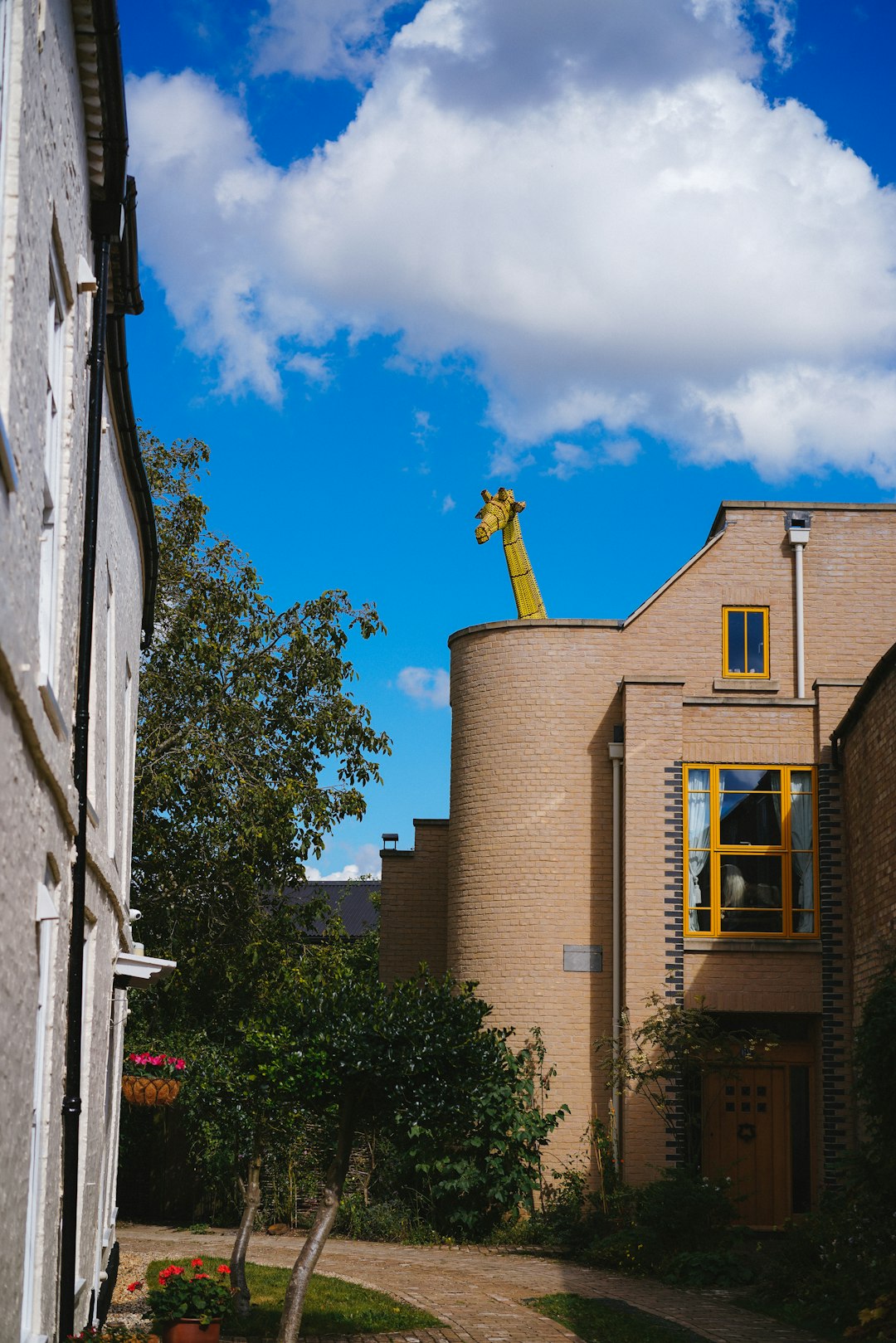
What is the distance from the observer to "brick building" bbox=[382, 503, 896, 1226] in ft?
63.8

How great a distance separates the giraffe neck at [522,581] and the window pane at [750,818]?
5.14 metres

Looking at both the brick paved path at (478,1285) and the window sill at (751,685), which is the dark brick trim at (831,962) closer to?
the window sill at (751,685)

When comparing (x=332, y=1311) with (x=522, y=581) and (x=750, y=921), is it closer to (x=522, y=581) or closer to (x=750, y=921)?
(x=750, y=921)

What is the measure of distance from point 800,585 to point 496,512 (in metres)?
Result: 5.32

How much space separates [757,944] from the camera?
64.1 ft

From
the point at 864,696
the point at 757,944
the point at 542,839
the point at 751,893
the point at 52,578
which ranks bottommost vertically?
the point at 757,944

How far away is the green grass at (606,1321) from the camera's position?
1223 cm

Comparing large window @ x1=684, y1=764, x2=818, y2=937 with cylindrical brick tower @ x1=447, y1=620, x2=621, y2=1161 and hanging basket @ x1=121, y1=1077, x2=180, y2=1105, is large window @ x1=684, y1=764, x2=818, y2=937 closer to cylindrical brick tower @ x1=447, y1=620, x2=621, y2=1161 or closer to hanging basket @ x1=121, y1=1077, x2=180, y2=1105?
cylindrical brick tower @ x1=447, y1=620, x2=621, y2=1161

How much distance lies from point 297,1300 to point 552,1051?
9.12 m

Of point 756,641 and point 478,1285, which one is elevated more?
point 756,641

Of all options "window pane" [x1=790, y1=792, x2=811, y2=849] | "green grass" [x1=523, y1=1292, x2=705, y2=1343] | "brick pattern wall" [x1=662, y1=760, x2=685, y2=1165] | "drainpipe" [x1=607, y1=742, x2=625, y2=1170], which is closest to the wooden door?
"brick pattern wall" [x1=662, y1=760, x2=685, y2=1165]

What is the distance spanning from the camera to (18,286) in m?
5.38

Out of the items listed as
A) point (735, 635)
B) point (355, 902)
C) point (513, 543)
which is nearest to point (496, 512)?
point (513, 543)

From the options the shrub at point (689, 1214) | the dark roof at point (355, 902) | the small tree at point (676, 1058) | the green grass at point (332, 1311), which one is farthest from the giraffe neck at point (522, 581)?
the dark roof at point (355, 902)
